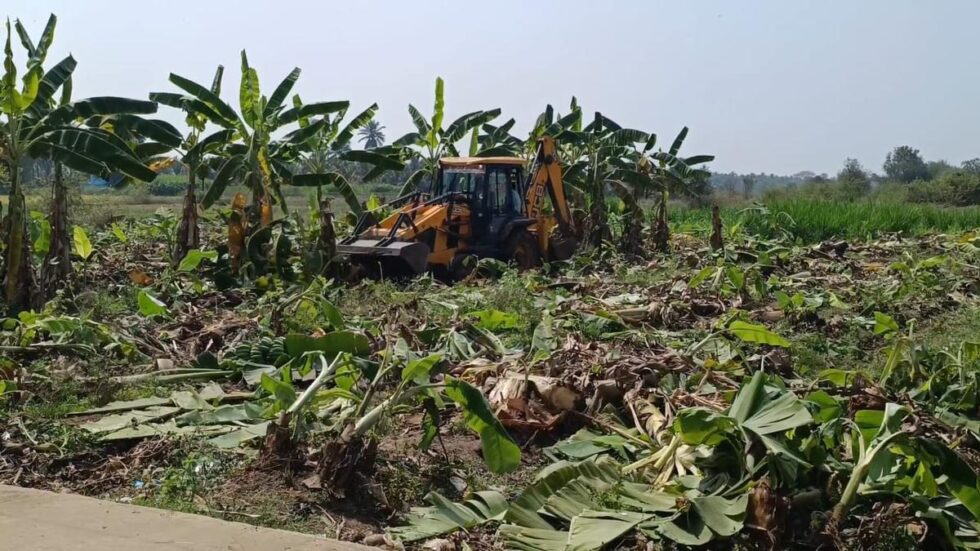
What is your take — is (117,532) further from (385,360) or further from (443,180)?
(443,180)

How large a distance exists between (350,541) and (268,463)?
3.22ft

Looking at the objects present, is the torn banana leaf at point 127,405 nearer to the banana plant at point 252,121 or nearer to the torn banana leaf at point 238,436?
the torn banana leaf at point 238,436

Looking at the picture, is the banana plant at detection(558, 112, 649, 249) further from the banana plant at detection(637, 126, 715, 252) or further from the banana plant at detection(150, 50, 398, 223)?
the banana plant at detection(150, 50, 398, 223)

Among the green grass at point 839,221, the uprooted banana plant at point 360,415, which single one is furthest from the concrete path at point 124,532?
the green grass at point 839,221

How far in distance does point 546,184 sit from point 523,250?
1.95 metres

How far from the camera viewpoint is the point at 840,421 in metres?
5.12

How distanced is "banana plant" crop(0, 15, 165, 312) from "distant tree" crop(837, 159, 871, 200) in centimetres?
3482

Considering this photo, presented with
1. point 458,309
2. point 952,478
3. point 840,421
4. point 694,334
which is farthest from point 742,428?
point 458,309

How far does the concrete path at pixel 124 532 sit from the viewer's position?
4508 mm

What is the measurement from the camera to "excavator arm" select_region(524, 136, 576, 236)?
1814 centimetres

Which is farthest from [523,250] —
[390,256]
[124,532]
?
[124,532]

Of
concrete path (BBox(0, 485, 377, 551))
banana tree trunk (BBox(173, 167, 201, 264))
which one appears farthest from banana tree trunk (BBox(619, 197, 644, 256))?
concrete path (BBox(0, 485, 377, 551))

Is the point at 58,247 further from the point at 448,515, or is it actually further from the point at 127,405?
the point at 448,515

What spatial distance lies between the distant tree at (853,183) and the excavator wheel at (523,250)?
89.6 feet
